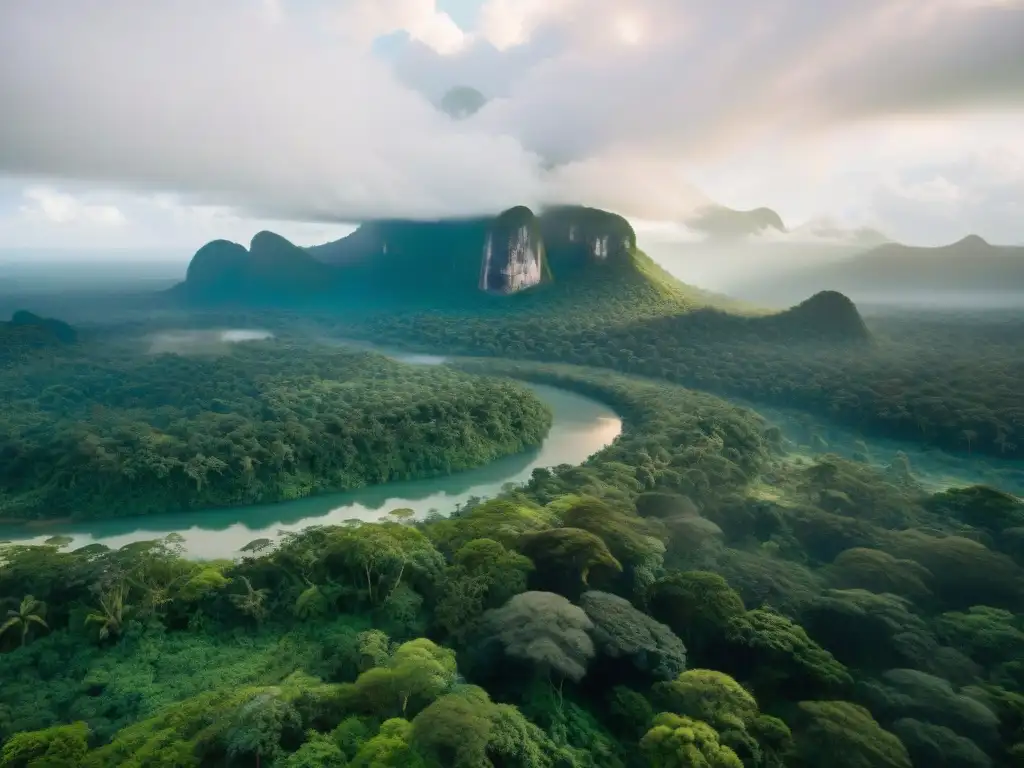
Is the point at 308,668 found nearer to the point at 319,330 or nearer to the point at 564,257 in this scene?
the point at 319,330

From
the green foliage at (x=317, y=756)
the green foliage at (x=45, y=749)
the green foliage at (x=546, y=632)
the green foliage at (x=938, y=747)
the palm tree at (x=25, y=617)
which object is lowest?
the palm tree at (x=25, y=617)

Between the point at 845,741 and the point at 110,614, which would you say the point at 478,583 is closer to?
the point at 845,741

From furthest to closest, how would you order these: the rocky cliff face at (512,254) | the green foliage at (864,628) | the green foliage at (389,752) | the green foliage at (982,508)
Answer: the rocky cliff face at (512,254), the green foliage at (982,508), the green foliage at (864,628), the green foliage at (389,752)

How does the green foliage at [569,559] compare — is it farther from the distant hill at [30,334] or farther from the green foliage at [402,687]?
the distant hill at [30,334]

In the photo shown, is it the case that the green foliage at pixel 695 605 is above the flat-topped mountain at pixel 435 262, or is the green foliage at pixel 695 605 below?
below

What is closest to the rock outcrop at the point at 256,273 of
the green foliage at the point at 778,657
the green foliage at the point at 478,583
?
the green foliage at the point at 478,583

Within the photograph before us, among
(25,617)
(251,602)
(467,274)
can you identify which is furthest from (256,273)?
(251,602)

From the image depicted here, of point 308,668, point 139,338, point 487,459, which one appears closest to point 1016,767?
point 308,668
